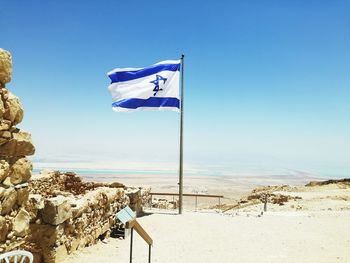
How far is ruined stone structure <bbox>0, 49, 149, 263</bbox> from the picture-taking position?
4.59m

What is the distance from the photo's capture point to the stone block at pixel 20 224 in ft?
15.6

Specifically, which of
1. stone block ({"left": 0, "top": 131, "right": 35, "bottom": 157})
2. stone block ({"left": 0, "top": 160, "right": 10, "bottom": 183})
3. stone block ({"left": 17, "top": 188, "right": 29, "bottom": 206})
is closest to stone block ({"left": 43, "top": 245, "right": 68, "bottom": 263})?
stone block ({"left": 17, "top": 188, "right": 29, "bottom": 206})

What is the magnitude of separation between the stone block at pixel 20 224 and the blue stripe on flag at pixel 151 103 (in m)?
9.92

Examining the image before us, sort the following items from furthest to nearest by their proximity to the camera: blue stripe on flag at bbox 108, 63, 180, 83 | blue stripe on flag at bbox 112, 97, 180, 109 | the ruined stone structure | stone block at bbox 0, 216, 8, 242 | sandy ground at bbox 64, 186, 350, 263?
blue stripe on flag at bbox 108, 63, 180, 83, blue stripe on flag at bbox 112, 97, 180, 109, sandy ground at bbox 64, 186, 350, 263, the ruined stone structure, stone block at bbox 0, 216, 8, 242

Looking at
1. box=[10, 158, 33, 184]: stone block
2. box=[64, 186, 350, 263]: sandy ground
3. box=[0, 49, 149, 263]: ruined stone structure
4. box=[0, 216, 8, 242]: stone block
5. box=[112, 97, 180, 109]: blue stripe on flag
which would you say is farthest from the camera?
box=[112, 97, 180, 109]: blue stripe on flag

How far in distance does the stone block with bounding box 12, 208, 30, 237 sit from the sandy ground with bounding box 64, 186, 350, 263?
3.55 metres

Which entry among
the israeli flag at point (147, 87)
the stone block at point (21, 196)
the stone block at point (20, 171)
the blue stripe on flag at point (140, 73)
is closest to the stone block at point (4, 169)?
the stone block at point (20, 171)

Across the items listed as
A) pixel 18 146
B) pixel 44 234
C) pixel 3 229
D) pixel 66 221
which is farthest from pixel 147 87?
pixel 3 229

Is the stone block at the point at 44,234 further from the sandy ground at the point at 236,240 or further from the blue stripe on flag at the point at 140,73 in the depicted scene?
the blue stripe on flag at the point at 140,73

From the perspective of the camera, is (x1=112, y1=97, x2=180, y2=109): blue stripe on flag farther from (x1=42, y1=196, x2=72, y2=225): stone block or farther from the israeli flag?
(x1=42, y1=196, x2=72, y2=225): stone block

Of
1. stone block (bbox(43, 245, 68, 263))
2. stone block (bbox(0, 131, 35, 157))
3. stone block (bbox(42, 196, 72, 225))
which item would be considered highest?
stone block (bbox(0, 131, 35, 157))

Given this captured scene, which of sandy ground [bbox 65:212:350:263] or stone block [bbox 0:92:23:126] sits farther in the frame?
sandy ground [bbox 65:212:350:263]

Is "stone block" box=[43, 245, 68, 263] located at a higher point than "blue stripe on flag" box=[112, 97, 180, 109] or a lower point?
lower

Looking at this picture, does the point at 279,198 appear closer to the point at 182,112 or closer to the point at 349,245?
the point at 182,112
